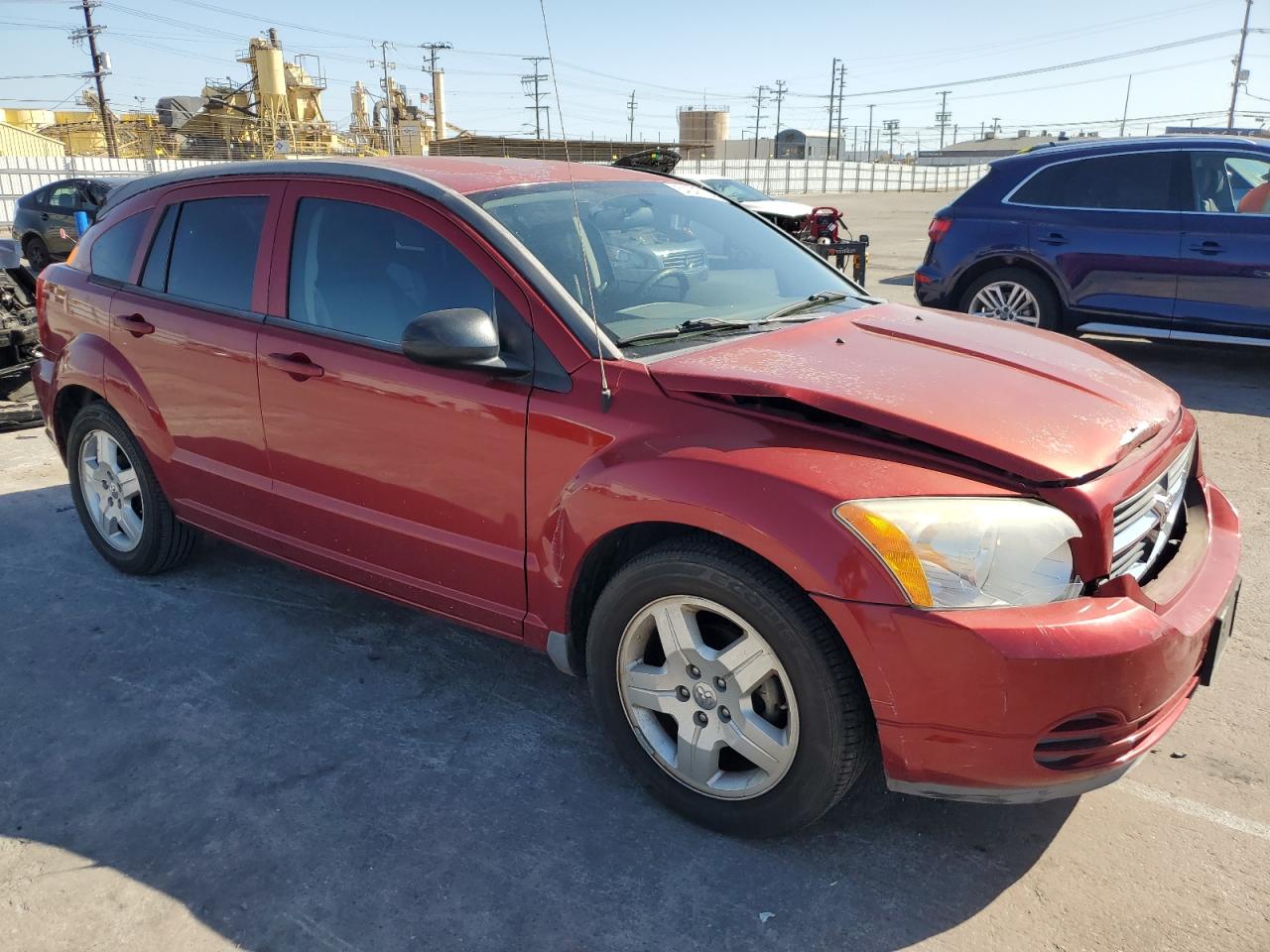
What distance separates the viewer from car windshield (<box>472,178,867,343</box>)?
3.04 metres

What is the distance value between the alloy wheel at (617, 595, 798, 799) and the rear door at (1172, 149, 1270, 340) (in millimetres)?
6461

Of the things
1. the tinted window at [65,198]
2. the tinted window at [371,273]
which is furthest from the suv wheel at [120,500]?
the tinted window at [65,198]

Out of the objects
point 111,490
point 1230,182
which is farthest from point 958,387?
point 1230,182

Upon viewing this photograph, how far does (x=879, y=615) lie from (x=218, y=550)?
362 cm

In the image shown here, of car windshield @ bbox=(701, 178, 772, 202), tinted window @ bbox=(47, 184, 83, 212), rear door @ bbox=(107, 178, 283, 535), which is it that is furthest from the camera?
tinted window @ bbox=(47, 184, 83, 212)

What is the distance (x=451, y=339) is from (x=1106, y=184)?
22.7 ft

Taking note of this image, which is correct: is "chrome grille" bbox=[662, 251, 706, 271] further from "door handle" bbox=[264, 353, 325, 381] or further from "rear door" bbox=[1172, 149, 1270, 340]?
"rear door" bbox=[1172, 149, 1270, 340]

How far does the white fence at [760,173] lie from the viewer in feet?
96.1

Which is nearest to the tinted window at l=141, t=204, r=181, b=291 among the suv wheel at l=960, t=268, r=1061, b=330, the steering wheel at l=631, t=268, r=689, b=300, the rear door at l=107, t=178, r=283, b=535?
the rear door at l=107, t=178, r=283, b=535

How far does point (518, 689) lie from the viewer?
345cm

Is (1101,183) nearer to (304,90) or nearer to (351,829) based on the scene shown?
(351,829)

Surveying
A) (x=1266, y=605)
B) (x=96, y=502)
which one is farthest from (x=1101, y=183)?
(x=96, y=502)

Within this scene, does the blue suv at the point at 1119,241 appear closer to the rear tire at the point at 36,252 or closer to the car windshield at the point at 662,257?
the car windshield at the point at 662,257

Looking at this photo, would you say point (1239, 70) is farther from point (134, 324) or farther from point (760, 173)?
point (134, 324)
